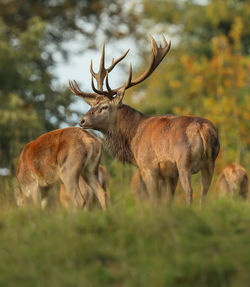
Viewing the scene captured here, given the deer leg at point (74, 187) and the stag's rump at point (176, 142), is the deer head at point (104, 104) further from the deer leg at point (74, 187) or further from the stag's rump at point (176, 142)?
the deer leg at point (74, 187)

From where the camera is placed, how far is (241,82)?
22406 millimetres

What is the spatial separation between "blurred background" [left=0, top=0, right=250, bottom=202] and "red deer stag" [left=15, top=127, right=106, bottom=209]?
0.43 metres

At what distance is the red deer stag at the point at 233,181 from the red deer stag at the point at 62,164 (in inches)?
126

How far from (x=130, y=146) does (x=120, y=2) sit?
626 inches

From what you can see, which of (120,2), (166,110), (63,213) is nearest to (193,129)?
(63,213)

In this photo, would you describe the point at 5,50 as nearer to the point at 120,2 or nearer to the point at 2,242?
the point at 120,2

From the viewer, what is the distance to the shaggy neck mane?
351 inches

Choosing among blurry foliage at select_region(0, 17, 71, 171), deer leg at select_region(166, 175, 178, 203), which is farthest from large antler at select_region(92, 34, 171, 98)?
blurry foliage at select_region(0, 17, 71, 171)

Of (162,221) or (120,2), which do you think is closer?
(162,221)

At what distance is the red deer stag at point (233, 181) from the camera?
411 inches

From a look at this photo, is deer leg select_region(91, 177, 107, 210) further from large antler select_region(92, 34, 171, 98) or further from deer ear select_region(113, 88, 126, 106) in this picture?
large antler select_region(92, 34, 171, 98)

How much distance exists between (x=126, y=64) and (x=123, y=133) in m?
16.5

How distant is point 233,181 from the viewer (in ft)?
34.7

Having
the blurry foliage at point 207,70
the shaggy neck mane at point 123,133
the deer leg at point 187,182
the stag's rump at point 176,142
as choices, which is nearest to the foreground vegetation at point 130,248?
the deer leg at point 187,182
